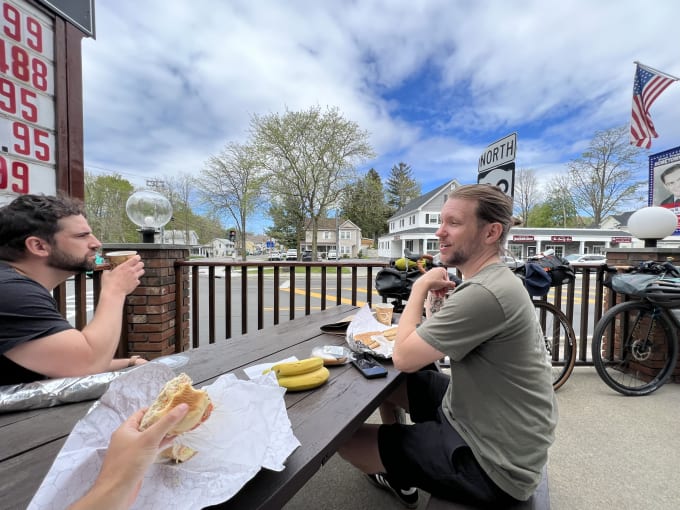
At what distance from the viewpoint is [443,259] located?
1.43 m

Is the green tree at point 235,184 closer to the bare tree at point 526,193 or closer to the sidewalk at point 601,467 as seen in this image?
the sidewalk at point 601,467

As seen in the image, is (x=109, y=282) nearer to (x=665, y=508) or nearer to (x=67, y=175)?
(x=67, y=175)

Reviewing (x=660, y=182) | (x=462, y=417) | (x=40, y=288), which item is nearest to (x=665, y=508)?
(x=462, y=417)

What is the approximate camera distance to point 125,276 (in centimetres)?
142

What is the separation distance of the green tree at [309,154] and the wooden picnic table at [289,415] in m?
16.8

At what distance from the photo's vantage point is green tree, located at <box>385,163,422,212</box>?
1946 inches

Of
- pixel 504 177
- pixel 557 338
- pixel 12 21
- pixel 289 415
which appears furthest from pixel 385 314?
pixel 12 21

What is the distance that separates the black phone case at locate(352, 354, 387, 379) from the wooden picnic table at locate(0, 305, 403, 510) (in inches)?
0.8

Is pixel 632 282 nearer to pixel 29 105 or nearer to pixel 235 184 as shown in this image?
pixel 29 105

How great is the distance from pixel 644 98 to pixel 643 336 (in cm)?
433

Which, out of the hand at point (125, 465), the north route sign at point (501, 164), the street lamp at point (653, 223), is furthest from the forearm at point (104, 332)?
the street lamp at point (653, 223)

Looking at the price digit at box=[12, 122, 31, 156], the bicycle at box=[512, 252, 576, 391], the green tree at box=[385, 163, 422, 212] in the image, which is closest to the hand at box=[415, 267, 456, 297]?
the bicycle at box=[512, 252, 576, 391]

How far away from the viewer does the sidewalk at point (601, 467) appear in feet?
5.56

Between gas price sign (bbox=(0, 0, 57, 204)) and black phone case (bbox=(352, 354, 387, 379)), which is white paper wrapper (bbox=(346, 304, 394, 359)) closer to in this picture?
black phone case (bbox=(352, 354, 387, 379))
